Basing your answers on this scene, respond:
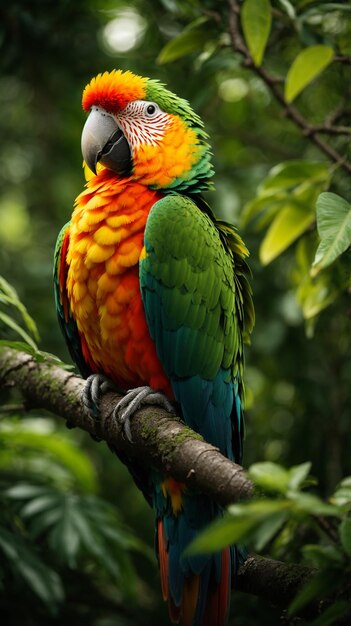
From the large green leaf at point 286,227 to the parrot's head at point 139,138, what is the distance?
1.15 ft

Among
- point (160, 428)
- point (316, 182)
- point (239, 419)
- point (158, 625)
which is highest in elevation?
point (316, 182)

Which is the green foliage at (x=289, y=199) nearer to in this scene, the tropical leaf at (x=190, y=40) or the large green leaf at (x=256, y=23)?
the large green leaf at (x=256, y=23)

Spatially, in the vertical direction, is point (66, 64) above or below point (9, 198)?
above

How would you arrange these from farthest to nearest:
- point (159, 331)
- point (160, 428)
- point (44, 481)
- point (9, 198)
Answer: point (9, 198) < point (44, 481) < point (159, 331) < point (160, 428)

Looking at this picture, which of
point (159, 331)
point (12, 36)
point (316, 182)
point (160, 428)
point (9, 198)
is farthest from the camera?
point (9, 198)

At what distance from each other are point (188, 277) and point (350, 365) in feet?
4.24

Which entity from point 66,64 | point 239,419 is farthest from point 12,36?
point 239,419

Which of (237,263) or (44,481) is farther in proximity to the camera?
(44,481)

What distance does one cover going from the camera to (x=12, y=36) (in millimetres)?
3320

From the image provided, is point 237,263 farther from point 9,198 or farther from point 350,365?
point 9,198

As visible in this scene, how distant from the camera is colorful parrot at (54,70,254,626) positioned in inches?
81.8

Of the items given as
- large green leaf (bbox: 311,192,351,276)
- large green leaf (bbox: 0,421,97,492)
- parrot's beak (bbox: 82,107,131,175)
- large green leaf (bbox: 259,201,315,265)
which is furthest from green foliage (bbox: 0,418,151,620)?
large green leaf (bbox: 311,192,351,276)

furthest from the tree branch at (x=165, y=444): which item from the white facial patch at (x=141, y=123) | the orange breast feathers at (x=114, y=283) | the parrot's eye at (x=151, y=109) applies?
the parrot's eye at (x=151, y=109)

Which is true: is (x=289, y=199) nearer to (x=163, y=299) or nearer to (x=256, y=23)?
(x=256, y=23)
